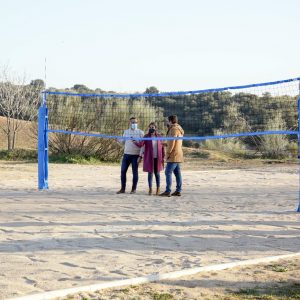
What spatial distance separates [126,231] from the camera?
351 inches

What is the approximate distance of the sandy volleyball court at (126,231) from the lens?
6.62 metres

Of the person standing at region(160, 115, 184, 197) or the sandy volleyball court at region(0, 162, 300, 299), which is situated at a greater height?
the person standing at region(160, 115, 184, 197)

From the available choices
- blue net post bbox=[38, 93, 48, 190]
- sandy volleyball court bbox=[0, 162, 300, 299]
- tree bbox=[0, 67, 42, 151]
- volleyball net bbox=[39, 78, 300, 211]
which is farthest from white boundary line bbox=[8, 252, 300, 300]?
tree bbox=[0, 67, 42, 151]

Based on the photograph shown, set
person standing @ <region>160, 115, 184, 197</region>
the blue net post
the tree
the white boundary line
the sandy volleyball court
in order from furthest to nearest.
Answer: the tree < the blue net post < person standing @ <region>160, 115, 184, 197</region> < the sandy volleyball court < the white boundary line

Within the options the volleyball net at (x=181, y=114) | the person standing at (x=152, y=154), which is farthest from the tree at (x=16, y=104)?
the person standing at (x=152, y=154)

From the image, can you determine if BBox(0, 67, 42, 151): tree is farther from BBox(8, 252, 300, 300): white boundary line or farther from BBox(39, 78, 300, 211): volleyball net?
BBox(8, 252, 300, 300): white boundary line

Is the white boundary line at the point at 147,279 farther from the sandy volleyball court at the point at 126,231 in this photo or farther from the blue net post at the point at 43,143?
the blue net post at the point at 43,143

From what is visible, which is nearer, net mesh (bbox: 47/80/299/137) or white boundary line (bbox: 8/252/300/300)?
white boundary line (bbox: 8/252/300/300)

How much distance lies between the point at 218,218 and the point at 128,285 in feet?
14.9

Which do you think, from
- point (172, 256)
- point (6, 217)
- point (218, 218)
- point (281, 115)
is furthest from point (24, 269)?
→ point (281, 115)

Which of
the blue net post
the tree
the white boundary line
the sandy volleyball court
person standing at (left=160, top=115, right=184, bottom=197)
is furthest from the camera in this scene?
the tree

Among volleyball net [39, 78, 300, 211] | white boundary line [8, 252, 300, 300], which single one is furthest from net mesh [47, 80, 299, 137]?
white boundary line [8, 252, 300, 300]

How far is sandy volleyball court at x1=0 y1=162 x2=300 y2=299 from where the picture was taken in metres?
6.62

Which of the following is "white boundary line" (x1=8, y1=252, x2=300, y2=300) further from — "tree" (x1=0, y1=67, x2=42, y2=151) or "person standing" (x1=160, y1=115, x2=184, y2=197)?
"tree" (x1=0, y1=67, x2=42, y2=151)
